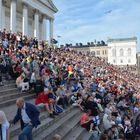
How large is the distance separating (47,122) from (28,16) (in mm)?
36755

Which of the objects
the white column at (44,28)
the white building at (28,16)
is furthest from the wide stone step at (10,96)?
the white column at (44,28)

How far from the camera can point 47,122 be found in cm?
1177

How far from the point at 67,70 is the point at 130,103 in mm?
4721

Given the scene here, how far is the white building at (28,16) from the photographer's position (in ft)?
124

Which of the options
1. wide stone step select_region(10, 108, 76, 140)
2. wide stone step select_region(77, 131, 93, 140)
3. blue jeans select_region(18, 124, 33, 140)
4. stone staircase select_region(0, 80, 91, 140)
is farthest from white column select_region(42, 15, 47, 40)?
blue jeans select_region(18, 124, 33, 140)

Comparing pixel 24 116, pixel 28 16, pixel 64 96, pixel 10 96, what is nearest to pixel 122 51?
pixel 28 16

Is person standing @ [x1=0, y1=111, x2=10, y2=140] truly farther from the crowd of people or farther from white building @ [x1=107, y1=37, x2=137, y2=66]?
white building @ [x1=107, y1=37, x2=137, y2=66]

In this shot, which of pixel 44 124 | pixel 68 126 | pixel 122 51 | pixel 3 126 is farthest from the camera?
pixel 122 51

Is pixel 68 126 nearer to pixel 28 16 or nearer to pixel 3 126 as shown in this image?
pixel 3 126

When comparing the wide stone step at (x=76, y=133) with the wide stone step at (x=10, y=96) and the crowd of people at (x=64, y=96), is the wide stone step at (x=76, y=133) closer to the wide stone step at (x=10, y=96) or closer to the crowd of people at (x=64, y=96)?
the crowd of people at (x=64, y=96)

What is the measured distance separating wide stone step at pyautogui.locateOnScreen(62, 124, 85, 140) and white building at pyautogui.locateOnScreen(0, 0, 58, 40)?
2449 cm

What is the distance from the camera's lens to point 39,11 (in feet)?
155

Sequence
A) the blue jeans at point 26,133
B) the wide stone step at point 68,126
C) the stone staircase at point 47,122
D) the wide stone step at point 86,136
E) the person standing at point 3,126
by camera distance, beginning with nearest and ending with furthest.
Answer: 1. the person standing at point 3,126
2. the blue jeans at point 26,133
3. the stone staircase at point 47,122
4. the wide stone step at point 68,126
5. the wide stone step at point 86,136

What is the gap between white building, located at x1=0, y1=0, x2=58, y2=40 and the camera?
37938 mm
